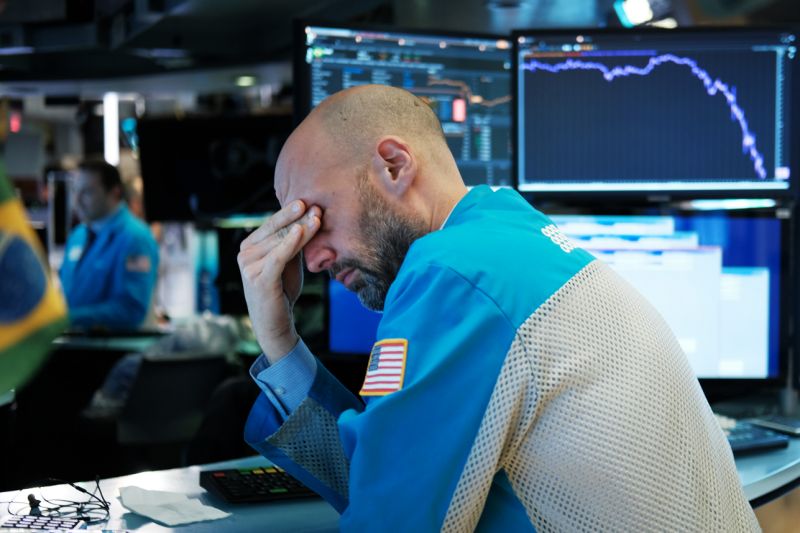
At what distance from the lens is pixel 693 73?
2.32 metres

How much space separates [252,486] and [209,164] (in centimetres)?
221

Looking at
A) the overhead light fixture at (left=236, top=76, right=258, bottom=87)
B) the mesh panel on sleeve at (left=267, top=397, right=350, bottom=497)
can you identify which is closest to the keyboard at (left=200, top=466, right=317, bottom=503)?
the mesh panel on sleeve at (left=267, top=397, right=350, bottom=497)

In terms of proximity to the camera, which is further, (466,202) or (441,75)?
(441,75)

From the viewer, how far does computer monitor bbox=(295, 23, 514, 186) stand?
220 centimetres

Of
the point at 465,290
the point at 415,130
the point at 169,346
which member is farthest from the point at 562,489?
the point at 169,346

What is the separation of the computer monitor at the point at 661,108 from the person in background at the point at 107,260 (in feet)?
9.55

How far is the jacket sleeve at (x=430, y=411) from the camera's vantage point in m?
1.01

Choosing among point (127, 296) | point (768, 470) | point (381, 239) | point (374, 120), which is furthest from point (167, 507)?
point (127, 296)

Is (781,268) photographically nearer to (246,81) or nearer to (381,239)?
(381,239)

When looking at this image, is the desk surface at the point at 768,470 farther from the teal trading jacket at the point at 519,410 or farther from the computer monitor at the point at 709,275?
the teal trading jacket at the point at 519,410

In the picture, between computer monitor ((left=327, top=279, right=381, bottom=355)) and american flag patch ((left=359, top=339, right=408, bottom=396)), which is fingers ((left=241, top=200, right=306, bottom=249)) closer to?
american flag patch ((left=359, top=339, right=408, bottom=396))

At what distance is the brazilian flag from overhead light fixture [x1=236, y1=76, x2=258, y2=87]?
842 cm

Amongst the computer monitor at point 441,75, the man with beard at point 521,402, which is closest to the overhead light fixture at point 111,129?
the computer monitor at point 441,75

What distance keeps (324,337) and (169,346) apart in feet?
6.46
